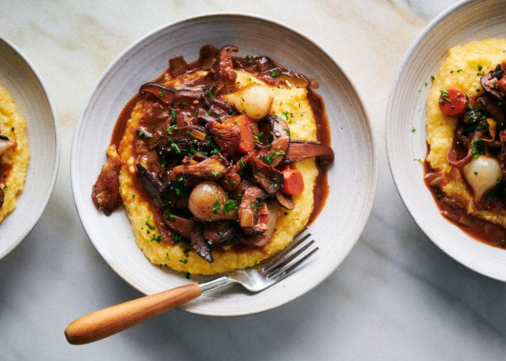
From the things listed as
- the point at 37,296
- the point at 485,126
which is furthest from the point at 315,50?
the point at 37,296

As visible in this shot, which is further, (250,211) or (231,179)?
(231,179)

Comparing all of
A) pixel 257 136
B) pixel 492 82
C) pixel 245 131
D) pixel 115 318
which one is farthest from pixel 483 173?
pixel 115 318

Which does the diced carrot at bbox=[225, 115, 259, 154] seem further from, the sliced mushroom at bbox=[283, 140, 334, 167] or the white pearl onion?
the white pearl onion

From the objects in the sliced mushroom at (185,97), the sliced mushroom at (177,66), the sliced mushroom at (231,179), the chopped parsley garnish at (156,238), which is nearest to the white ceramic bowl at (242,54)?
the sliced mushroom at (177,66)

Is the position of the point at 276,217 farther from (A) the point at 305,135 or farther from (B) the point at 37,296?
(B) the point at 37,296

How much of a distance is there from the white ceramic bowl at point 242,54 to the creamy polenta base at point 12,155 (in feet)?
2.16

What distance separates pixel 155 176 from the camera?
458 centimetres

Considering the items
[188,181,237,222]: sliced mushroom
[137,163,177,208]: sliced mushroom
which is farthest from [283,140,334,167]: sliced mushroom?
[137,163,177,208]: sliced mushroom

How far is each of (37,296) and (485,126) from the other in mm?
4953

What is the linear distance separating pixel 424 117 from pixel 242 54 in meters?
2.01

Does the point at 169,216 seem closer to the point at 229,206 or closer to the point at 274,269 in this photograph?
the point at 229,206

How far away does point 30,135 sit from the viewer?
495 centimetres

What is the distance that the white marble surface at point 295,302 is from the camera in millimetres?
5156

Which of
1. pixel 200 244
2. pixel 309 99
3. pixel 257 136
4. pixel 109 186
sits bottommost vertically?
pixel 200 244
